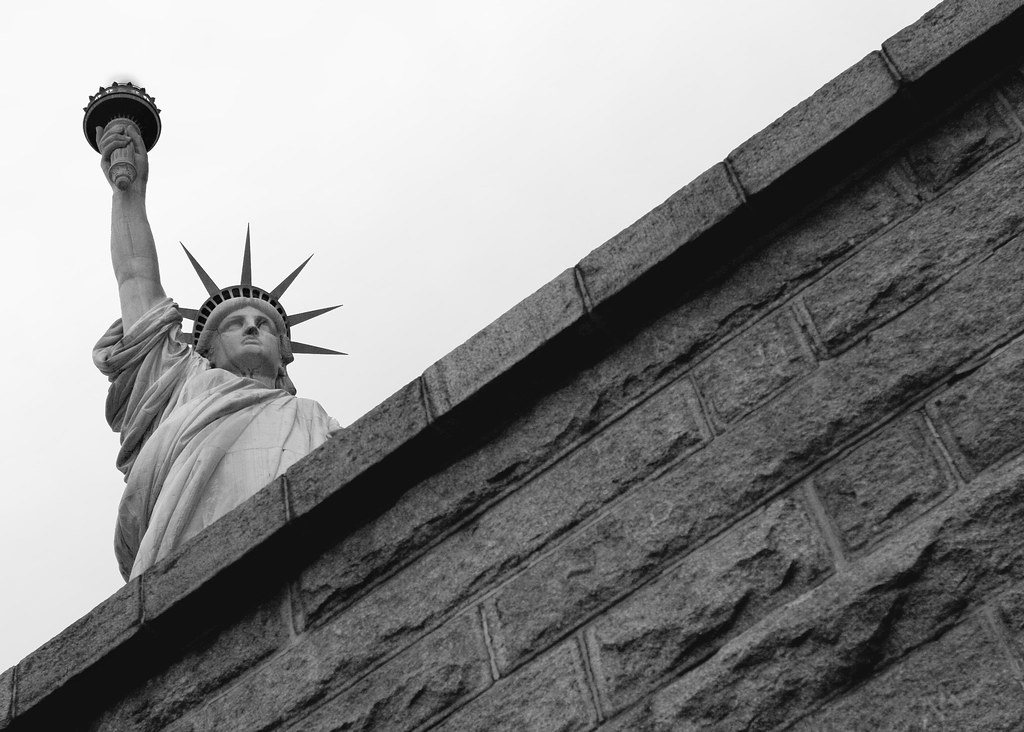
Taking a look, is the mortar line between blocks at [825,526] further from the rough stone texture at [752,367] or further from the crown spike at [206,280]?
the crown spike at [206,280]

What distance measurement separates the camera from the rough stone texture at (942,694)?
3123mm

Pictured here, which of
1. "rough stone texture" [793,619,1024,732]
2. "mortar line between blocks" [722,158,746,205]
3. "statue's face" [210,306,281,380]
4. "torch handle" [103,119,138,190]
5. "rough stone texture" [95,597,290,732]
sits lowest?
"rough stone texture" [793,619,1024,732]

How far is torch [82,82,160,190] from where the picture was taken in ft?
36.0

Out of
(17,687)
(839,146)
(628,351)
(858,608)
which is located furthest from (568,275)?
(17,687)

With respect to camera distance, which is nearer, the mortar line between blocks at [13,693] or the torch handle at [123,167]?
the mortar line between blocks at [13,693]

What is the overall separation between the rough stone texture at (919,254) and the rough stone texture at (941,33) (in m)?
0.37

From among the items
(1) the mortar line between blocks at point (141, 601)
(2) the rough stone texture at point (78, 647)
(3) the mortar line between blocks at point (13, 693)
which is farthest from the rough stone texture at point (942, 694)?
(3) the mortar line between blocks at point (13, 693)

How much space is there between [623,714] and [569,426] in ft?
3.27

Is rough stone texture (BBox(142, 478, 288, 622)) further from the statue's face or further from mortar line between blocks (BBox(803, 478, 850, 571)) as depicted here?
the statue's face

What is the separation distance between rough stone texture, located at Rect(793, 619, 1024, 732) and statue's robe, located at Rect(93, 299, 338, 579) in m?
4.34

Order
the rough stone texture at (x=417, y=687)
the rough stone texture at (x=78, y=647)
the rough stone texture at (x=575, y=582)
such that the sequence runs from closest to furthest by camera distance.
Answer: the rough stone texture at (x=575, y=582) → the rough stone texture at (x=417, y=687) → the rough stone texture at (x=78, y=647)

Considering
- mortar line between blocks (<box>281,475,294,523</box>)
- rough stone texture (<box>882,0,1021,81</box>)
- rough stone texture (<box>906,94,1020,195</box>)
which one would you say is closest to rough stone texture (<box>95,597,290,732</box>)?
mortar line between blocks (<box>281,475,294,523</box>)

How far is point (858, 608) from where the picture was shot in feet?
11.3

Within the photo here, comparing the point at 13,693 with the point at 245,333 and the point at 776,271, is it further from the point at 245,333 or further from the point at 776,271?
the point at 245,333
